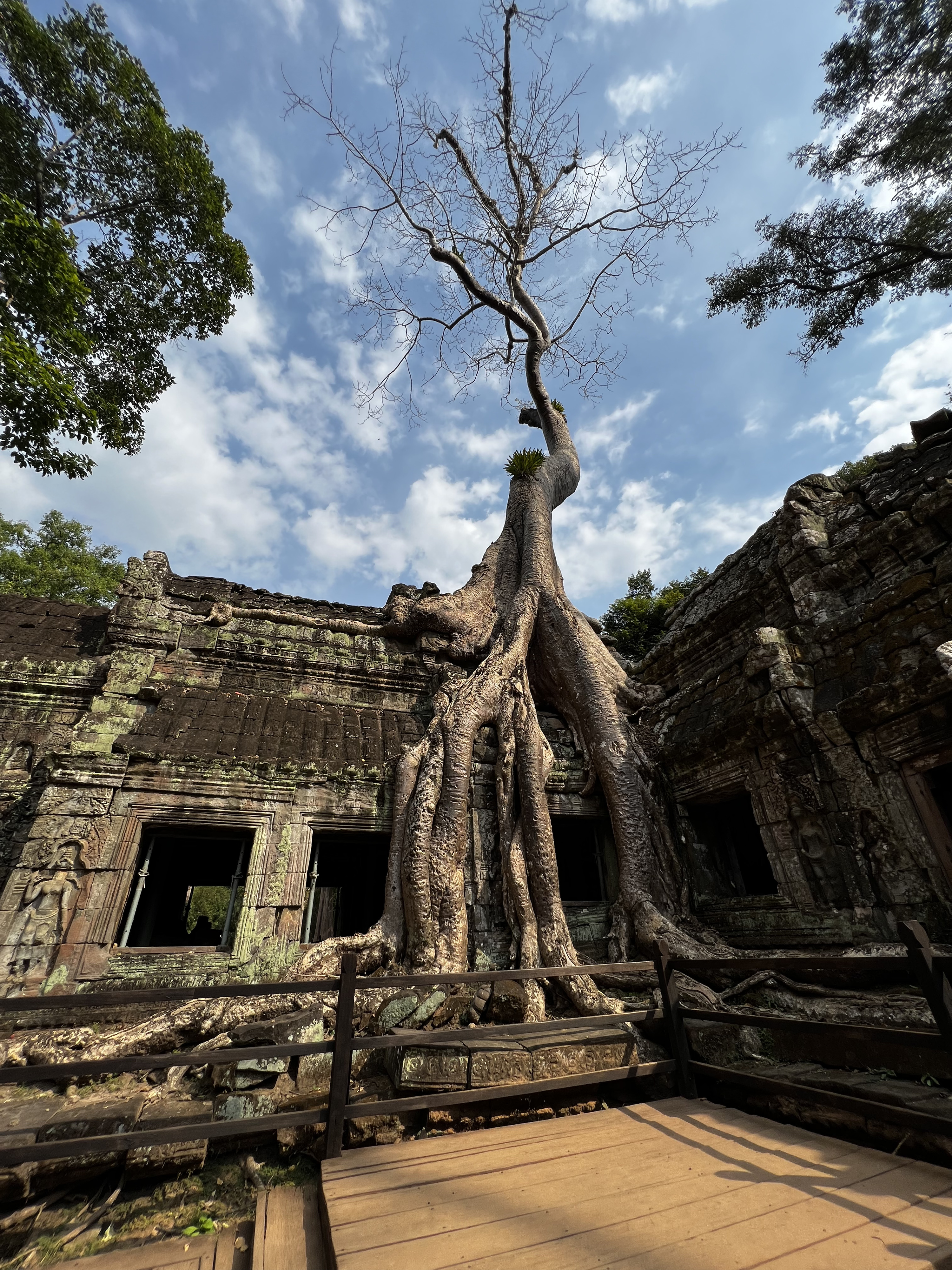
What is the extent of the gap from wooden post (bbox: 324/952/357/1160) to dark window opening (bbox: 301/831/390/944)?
275 cm

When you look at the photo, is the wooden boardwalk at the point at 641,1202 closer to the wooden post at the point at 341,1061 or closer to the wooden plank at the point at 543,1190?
the wooden plank at the point at 543,1190

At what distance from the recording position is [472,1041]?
11.5 feet

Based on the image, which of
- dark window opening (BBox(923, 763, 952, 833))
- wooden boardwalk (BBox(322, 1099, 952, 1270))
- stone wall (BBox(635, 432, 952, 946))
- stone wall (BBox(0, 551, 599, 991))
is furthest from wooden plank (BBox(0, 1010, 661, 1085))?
dark window opening (BBox(923, 763, 952, 833))

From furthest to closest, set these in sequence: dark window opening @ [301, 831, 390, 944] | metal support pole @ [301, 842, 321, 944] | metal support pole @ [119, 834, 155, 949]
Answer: dark window opening @ [301, 831, 390, 944] < metal support pole @ [301, 842, 321, 944] < metal support pole @ [119, 834, 155, 949]

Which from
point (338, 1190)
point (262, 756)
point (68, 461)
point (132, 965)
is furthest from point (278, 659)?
point (338, 1190)

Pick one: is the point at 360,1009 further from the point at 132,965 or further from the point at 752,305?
the point at 752,305

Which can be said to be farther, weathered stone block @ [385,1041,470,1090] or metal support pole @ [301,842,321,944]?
metal support pole @ [301,842,321,944]

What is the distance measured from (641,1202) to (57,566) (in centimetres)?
2108

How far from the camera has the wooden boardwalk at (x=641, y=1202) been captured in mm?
1780

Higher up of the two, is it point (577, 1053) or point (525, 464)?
point (525, 464)

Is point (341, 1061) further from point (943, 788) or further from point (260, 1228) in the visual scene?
point (943, 788)

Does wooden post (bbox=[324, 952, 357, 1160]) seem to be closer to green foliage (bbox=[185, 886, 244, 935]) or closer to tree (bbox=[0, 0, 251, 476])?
tree (bbox=[0, 0, 251, 476])

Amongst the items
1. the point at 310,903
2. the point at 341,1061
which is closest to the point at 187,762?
the point at 310,903

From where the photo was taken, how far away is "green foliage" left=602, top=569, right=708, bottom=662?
1323 cm
